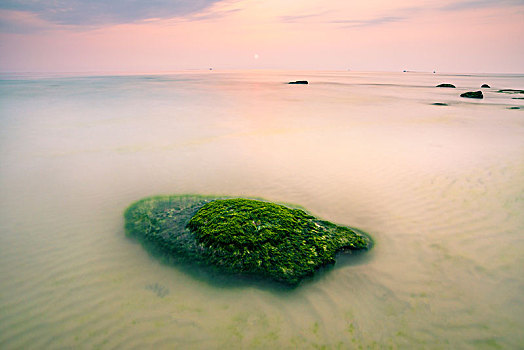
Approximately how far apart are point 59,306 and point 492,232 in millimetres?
8325

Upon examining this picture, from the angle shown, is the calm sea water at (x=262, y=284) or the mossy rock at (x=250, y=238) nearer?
the calm sea water at (x=262, y=284)

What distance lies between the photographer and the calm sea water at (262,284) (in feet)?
12.5

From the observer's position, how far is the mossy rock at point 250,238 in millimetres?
4789

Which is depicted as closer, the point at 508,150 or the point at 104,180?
the point at 104,180

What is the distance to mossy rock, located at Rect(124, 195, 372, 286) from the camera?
4.79m

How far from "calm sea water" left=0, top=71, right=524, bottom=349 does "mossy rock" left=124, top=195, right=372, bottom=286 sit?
0.29 m

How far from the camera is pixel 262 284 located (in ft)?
14.7

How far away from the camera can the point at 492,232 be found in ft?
19.1

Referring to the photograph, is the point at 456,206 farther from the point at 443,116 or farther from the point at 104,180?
the point at 443,116

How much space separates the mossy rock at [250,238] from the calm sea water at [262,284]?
0.96 feet

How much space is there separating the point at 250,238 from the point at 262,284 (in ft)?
2.91

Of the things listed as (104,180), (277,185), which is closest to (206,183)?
(277,185)

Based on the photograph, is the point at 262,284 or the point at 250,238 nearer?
the point at 262,284

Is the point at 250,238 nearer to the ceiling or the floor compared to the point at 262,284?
nearer to the ceiling
